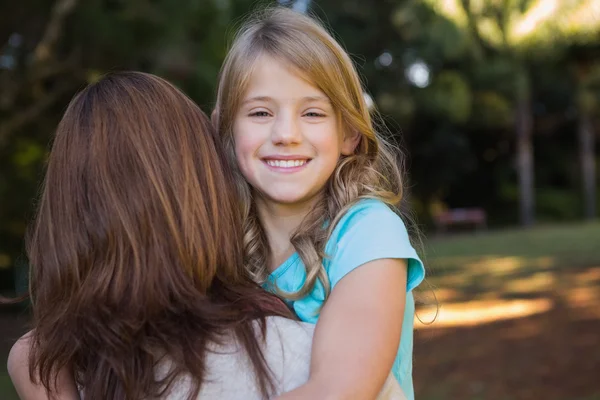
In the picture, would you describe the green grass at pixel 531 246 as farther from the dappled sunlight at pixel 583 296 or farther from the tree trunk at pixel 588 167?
the tree trunk at pixel 588 167

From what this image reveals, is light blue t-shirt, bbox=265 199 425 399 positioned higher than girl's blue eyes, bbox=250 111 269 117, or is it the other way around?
girl's blue eyes, bbox=250 111 269 117

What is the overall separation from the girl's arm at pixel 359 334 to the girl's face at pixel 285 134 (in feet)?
1.22

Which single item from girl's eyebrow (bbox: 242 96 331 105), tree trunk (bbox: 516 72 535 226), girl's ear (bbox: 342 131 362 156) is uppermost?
girl's eyebrow (bbox: 242 96 331 105)

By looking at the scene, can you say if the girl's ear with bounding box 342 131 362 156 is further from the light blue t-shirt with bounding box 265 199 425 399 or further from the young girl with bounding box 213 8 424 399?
the light blue t-shirt with bounding box 265 199 425 399

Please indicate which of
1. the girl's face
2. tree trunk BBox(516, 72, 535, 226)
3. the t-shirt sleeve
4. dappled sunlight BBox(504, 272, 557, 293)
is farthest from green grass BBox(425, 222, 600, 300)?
the t-shirt sleeve

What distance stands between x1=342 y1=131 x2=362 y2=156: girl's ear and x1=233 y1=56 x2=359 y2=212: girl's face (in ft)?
0.29

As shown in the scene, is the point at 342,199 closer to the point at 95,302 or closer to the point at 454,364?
the point at 95,302

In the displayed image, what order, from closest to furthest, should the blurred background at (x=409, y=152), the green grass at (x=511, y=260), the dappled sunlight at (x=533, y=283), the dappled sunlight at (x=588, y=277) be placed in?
the blurred background at (x=409, y=152), the dappled sunlight at (x=533, y=283), the dappled sunlight at (x=588, y=277), the green grass at (x=511, y=260)

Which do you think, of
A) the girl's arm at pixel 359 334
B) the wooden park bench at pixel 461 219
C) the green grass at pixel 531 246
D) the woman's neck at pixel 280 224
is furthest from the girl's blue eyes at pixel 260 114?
the wooden park bench at pixel 461 219

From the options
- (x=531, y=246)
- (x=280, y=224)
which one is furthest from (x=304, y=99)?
(x=531, y=246)

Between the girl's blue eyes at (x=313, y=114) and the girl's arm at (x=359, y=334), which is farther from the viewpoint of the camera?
the girl's blue eyes at (x=313, y=114)

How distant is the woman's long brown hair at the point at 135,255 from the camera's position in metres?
1.48

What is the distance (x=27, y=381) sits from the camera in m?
1.62

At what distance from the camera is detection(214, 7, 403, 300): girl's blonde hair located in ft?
6.16
